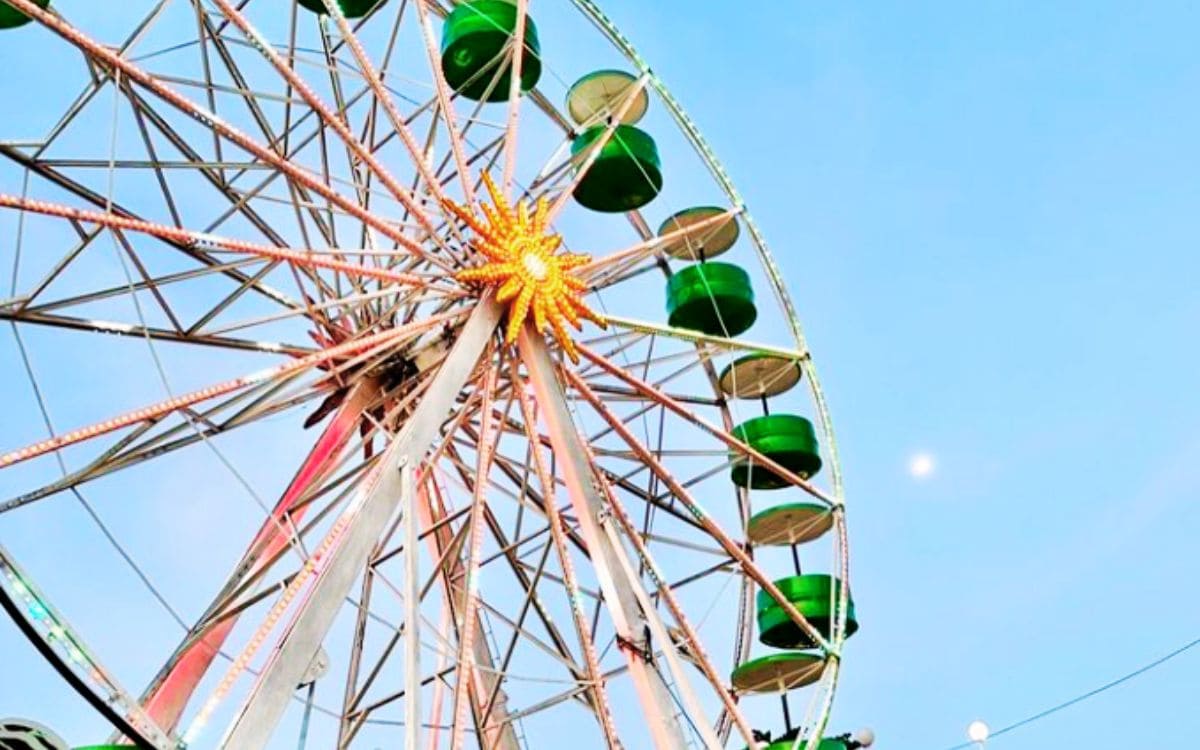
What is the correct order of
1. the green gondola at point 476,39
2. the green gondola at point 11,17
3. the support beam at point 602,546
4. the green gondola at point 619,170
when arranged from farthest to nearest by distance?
the green gondola at point 619,170, the green gondola at point 476,39, the support beam at point 602,546, the green gondola at point 11,17

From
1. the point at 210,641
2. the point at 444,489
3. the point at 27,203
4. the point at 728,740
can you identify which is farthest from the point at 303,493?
the point at 728,740

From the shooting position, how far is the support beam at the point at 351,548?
26.2ft

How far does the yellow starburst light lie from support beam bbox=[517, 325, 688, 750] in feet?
0.88

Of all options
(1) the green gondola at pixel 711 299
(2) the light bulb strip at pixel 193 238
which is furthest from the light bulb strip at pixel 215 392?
(1) the green gondola at pixel 711 299

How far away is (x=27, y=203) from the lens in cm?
834

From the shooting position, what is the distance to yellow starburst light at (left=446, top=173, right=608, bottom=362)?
11.5 m

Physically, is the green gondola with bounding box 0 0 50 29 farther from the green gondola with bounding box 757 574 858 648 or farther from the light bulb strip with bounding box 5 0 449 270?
the green gondola with bounding box 757 574 858 648

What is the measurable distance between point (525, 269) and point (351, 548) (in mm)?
3552

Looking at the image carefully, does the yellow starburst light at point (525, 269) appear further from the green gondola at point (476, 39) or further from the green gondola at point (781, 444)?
the green gondola at point (781, 444)

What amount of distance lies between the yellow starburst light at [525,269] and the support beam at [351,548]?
0.23m

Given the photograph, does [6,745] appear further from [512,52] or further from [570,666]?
[512,52]

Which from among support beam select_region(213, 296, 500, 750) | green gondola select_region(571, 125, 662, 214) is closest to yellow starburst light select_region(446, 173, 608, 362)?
support beam select_region(213, 296, 500, 750)

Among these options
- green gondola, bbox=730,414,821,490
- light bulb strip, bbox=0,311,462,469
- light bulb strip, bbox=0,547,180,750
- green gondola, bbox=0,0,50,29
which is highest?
green gondola, bbox=730,414,821,490

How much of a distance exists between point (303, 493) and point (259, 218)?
323 centimetres
